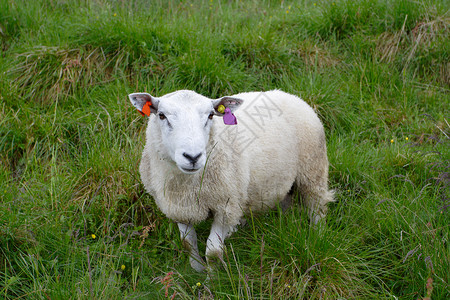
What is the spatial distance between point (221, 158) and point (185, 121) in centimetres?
48

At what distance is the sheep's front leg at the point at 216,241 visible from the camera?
10.1ft

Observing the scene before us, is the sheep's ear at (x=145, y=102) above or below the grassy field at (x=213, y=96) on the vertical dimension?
above

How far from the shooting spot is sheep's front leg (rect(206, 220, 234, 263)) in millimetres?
3080

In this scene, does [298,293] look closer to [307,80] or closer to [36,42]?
[307,80]

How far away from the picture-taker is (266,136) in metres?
3.49

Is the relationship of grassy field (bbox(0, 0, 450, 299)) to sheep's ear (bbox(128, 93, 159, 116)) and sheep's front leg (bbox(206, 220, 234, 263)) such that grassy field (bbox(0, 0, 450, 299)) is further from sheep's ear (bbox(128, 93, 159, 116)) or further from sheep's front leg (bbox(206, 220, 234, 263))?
sheep's ear (bbox(128, 93, 159, 116))

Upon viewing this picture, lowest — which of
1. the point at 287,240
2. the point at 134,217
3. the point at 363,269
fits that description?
the point at 134,217

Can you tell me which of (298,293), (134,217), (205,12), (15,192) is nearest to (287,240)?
(298,293)

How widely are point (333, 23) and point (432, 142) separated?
6.97ft

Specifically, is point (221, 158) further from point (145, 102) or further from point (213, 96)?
point (213, 96)

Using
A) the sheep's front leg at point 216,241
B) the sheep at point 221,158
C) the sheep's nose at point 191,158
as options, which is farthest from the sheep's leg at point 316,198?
the sheep's nose at point 191,158

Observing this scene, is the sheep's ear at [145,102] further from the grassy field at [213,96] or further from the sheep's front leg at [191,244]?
the sheep's front leg at [191,244]

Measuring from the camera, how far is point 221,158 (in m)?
3.19

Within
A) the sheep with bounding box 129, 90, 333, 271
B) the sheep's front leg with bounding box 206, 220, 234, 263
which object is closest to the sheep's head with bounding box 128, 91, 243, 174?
the sheep with bounding box 129, 90, 333, 271
